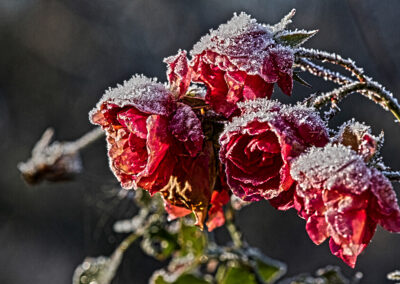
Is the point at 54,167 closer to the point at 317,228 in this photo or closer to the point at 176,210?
the point at 176,210

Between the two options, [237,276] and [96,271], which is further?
[96,271]

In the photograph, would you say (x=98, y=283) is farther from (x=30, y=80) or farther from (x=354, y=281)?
(x=30, y=80)

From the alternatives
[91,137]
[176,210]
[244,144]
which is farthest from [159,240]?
[244,144]

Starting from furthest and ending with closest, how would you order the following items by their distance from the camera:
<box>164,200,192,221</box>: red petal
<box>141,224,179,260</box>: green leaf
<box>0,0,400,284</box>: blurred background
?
<box>0,0,400,284</box>: blurred background → <box>141,224,179,260</box>: green leaf → <box>164,200,192,221</box>: red petal

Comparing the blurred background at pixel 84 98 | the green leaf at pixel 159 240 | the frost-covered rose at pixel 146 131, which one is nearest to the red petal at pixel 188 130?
the frost-covered rose at pixel 146 131

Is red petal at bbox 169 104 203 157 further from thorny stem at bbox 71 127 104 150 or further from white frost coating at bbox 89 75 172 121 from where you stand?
thorny stem at bbox 71 127 104 150

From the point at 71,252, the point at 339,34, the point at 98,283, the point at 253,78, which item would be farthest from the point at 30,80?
the point at 253,78

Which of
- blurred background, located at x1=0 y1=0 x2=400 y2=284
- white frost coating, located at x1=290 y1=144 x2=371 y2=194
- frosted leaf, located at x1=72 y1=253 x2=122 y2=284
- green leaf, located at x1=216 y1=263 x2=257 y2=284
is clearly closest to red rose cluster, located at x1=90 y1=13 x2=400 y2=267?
white frost coating, located at x1=290 y1=144 x2=371 y2=194
